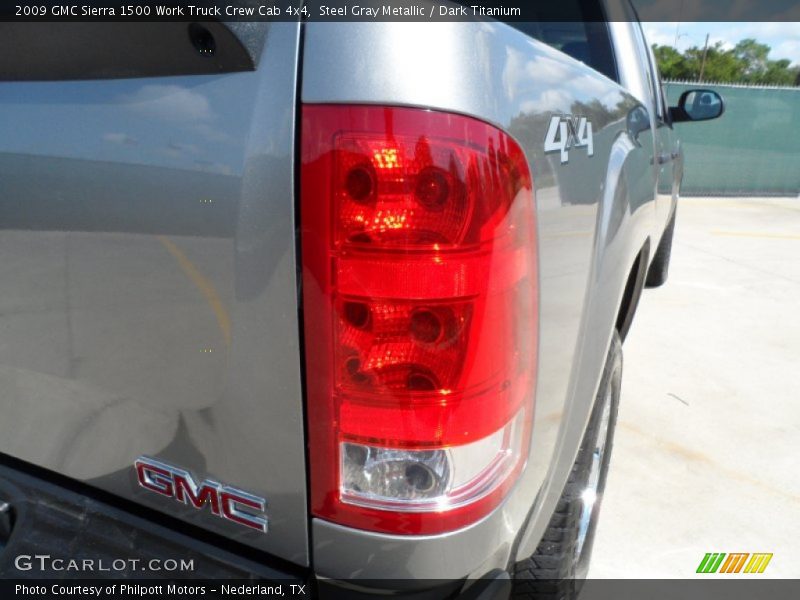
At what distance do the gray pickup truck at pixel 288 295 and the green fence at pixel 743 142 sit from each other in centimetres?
1157

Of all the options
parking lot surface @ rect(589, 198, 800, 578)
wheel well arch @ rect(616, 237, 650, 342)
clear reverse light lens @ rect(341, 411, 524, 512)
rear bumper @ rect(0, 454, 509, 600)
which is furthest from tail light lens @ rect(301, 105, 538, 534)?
wheel well arch @ rect(616, 237, 650, 342)

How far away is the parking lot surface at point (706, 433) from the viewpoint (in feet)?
8.05

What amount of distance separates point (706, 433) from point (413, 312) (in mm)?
2603

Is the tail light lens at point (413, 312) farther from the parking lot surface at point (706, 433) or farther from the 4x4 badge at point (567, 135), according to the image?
the parking lot surface at point (706, 433)

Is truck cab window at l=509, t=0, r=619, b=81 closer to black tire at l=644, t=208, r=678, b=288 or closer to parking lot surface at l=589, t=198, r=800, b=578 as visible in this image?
parking lot surface at l=589, t=198, r=800, b=578

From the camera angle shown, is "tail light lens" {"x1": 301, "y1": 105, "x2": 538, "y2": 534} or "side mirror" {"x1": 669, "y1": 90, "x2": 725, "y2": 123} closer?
"tail light lens" {"x1": 301, "y1": 105, "x2": 538, "y2": 534}

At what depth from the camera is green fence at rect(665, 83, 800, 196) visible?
11836mm

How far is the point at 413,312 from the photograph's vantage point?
3.47ft

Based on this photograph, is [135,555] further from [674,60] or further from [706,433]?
[674,60]

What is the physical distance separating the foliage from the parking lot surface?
200 ft

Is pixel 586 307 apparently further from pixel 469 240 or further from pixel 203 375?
pixel 203 375

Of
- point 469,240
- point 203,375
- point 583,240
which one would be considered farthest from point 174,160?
point 583,240

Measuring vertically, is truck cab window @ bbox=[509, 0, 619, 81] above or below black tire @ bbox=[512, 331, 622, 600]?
above

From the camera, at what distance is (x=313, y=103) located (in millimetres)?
996
